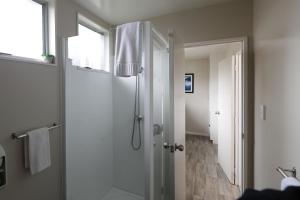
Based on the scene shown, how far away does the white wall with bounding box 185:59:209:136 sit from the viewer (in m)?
6.02

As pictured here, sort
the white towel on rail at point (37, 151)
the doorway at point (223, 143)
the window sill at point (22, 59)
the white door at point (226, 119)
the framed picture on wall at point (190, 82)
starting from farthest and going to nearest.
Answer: the framed picture on wall at point (190, 82) < the white door at point (226, 119) < the doorway at point (223, 143) < the white towel on rail at point (37, 151) < the window sill at point (22, 59)

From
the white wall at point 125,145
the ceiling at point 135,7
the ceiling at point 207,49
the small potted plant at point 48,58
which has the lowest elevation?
the white wall at point 125,145

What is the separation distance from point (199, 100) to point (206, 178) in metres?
3.35

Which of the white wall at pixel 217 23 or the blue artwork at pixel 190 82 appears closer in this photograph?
the white wall at pixel 217 23

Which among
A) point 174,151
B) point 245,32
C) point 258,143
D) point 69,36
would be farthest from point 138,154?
point 245,32

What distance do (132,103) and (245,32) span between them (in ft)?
5.36

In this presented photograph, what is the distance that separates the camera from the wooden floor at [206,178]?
2613 mm

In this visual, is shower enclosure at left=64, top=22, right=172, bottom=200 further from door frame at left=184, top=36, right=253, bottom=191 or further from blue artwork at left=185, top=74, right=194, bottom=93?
blue artwork at left=185, top=74, right=194, bottom=93

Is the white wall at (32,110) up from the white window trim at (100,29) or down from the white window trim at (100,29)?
down

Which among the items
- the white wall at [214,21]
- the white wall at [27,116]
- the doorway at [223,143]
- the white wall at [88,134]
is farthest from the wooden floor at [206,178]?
the white wall at [214,21]

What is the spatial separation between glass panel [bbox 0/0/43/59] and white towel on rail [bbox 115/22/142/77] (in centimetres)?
86

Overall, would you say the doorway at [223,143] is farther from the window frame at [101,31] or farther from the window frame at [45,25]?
the window frame at [45,25]

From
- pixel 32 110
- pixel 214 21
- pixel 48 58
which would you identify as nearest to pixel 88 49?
pixel 48 58

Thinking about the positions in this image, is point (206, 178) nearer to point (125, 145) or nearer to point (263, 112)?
point (125, 145)
